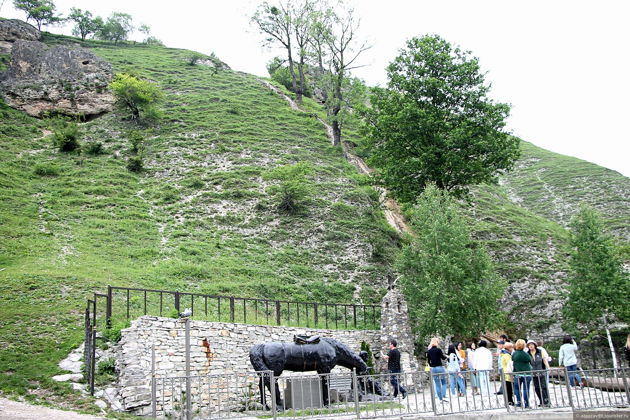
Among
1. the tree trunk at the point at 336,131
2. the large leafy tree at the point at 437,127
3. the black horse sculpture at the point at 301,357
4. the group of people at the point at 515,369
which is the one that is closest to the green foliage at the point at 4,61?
the tree trunk at the point at 336,131

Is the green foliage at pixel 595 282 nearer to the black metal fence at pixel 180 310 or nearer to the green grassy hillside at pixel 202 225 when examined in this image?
the green grassy hillside at pixel 202 225

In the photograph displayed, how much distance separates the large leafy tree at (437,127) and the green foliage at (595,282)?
21.6 ft

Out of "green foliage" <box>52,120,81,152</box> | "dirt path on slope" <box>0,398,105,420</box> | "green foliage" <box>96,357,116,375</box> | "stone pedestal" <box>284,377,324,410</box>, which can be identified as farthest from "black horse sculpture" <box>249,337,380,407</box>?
"green foliage" <box>52,120,81,152</box>

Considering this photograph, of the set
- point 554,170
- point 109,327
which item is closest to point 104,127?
point 109,327

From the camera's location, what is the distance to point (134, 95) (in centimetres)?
4994

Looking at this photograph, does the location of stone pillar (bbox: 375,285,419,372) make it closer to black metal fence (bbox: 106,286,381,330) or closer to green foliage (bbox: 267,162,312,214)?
black metal fence (bbox: 106,286,381,330)

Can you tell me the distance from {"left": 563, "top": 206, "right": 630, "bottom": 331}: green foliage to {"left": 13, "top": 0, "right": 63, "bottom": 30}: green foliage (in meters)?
84.5

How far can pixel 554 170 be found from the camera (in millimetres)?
68875

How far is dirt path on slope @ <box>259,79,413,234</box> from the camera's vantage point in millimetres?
39625

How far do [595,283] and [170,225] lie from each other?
2467cm

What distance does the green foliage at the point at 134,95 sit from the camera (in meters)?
49.8

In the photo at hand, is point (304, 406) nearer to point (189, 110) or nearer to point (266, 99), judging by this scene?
point (189, 110)

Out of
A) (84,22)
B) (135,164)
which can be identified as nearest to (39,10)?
(84,22)

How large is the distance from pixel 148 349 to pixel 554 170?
67497 millimetres
